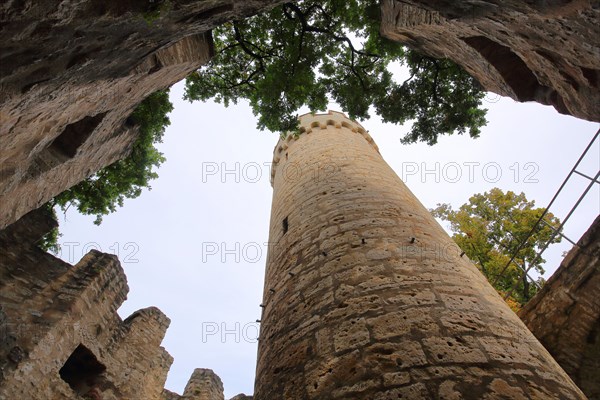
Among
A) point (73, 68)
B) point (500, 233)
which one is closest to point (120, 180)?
point (73, 68)

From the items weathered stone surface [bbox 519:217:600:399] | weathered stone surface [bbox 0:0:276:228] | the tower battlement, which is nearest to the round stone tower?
weathered stone surface [bbox 519:217:600:399]

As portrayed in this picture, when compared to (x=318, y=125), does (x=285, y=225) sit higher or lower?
lower

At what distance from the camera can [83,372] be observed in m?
7.57

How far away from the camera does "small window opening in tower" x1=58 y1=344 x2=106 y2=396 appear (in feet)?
24.0

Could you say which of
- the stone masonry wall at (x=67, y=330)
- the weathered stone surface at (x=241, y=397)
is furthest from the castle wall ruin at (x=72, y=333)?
the weathered stone surface at (x=241, y=397)

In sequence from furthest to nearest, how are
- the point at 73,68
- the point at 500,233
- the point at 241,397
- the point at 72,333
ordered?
1. the point at 500,233
2. the point at 241,397
3. the point at 72,333
4. the point at 73,68

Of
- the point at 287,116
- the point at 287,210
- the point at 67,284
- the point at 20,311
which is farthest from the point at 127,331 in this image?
the point at 287,116

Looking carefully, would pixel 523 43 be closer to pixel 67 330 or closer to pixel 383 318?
pixel 383 318

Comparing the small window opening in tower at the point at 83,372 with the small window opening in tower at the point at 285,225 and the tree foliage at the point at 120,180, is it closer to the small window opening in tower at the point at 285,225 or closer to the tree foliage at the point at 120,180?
the tree foliage at the point at 120,180

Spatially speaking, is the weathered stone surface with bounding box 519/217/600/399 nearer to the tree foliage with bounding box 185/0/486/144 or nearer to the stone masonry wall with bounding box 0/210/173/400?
the tree foliage with bounding box 185/0/486/144

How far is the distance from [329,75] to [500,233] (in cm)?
894

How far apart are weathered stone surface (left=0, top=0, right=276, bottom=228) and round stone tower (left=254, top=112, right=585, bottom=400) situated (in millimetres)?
2919

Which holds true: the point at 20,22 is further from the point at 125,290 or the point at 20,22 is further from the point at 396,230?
the point at 125,290

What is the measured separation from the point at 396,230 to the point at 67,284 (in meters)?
6.62
